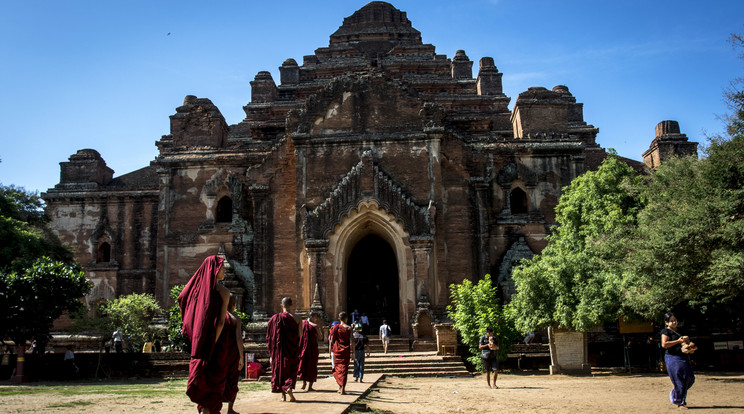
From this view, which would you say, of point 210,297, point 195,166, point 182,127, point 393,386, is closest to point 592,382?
point 393,386

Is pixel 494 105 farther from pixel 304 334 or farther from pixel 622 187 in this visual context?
pixel 304 334

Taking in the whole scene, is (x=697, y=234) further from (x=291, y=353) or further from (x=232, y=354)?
(x=232, y=354)

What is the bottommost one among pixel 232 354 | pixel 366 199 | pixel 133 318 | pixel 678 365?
pixel 678 365

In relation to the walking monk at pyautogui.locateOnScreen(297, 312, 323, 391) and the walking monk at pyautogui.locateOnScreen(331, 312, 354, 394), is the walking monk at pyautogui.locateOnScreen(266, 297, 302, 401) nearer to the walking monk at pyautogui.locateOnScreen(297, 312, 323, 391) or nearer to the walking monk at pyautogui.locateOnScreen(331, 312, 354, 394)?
the walking monk at pyautogui.locateOnScreen(297, 312, 323, 391)

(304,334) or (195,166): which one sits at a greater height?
(195,166)

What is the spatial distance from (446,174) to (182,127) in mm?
11970

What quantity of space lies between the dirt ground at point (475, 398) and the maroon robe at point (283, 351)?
53 cm

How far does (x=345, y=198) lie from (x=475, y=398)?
37.4 feet

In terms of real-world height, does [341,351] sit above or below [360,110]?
below

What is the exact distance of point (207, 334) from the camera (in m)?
7.21

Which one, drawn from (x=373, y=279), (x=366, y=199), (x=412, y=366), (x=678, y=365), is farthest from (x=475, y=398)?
(x=373, y=279)

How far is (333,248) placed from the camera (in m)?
23.6

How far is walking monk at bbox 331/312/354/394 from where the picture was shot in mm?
12172

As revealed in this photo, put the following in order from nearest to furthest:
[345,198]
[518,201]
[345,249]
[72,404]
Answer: [72,404] < [345,198] < [345,249] < [518,201]
